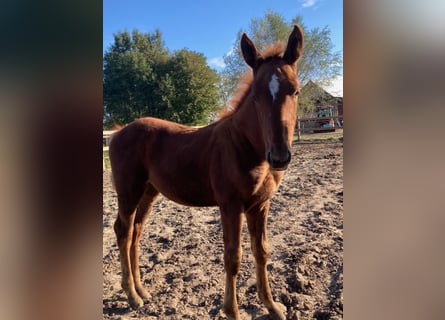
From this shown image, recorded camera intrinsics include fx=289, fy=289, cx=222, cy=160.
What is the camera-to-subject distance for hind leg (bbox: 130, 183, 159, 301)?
4.85 ft

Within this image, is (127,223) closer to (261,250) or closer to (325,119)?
(261,250)

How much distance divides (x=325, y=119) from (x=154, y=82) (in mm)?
837

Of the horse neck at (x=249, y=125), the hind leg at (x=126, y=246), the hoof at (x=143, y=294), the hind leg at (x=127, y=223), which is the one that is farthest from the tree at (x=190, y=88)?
the hoof at (x=143, y=294)

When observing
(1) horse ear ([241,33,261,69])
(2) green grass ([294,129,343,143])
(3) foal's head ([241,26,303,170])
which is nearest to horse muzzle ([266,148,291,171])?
(3) foal's head ([241,26,303,170])

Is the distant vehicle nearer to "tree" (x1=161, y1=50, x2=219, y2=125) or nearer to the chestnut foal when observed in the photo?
the chestnut foal

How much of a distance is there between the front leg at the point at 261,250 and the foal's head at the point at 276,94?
0.43m

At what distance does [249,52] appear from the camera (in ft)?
4.15

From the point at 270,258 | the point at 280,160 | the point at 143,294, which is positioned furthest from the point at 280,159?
the point at 143,294

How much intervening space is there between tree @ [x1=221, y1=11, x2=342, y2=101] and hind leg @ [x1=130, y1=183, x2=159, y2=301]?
894 mm

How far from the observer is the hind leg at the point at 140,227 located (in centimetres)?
148
